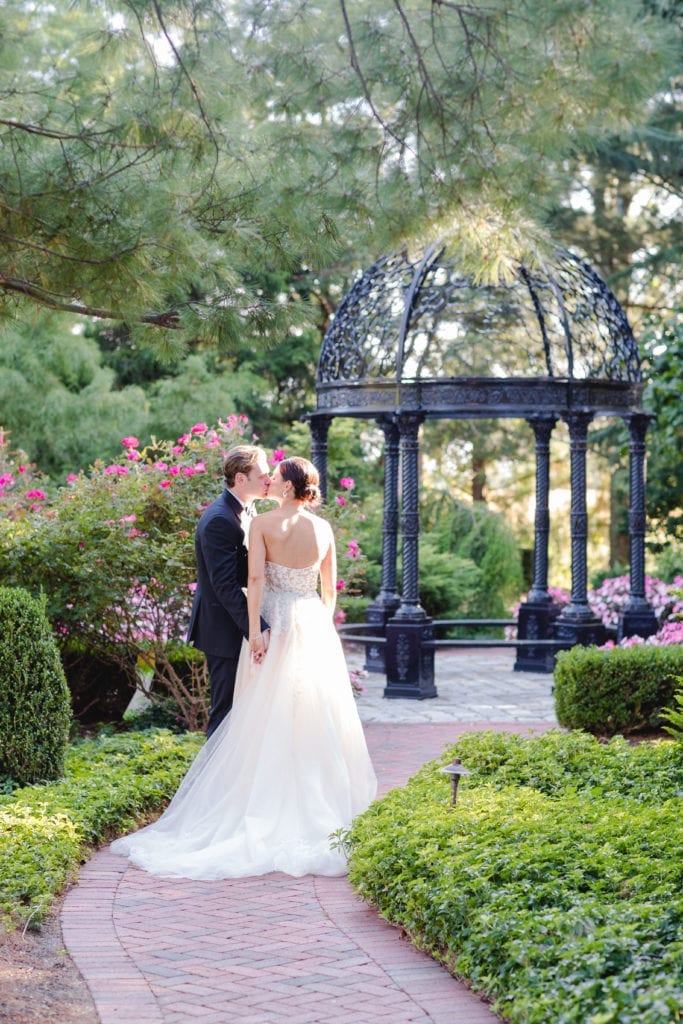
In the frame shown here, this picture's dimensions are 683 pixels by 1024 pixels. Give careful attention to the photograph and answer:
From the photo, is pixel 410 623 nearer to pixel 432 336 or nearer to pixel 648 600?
pixel 432 336

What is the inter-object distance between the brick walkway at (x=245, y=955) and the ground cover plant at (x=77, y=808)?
0.15 meters

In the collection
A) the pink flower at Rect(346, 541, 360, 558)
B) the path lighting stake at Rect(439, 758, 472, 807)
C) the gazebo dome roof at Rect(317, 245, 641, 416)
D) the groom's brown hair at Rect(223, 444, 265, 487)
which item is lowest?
the path lighting stake at Rect(439, 758, 472, 807)

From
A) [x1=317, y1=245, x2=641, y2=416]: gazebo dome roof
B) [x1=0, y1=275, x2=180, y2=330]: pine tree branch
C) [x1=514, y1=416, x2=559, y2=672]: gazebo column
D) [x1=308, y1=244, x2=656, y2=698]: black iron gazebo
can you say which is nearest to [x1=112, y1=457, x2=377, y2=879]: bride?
[x1=0, y1=275, x2=180, y2=330]: pine tree branch

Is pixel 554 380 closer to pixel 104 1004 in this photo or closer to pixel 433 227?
pixel 433 227

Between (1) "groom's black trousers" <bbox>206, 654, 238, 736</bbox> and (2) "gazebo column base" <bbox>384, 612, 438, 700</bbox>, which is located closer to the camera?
(1) "groom's black trousers" <bbox>206, 654, 238, 736</bbox>

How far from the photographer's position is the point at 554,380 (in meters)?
12.4

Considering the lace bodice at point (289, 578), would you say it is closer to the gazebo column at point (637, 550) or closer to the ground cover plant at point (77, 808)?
the ground cover plant at point (77, 808)

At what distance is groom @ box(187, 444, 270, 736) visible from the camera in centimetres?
707

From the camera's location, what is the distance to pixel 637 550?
13.7m

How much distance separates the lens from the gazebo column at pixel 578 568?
516 inches

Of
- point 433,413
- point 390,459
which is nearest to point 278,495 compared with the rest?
point 433,413

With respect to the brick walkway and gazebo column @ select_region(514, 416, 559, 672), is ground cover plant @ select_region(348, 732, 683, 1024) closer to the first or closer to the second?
the brick walkway

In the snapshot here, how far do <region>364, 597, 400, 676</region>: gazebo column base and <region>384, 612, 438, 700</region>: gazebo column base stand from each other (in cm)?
187

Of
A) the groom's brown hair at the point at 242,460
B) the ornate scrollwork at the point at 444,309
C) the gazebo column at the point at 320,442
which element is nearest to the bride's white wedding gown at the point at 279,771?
the groom's brown hair at the point at 242,460
